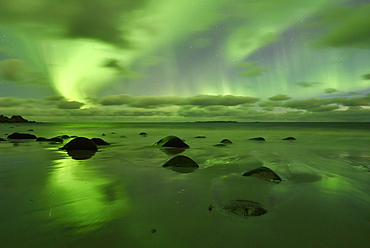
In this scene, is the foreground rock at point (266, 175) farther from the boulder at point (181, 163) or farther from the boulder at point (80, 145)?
the boulder at point (80, 145)

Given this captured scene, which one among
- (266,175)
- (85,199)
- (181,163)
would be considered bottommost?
(266,175)

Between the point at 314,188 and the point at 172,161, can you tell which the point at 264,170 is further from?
the point at 172,161

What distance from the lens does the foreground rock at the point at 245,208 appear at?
3523 millimetres

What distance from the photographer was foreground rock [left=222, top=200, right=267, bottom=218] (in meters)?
3.52

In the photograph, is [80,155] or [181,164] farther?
[80,155]

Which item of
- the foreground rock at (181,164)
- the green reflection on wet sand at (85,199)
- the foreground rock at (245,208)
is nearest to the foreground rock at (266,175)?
the foreground rock at (245,208)

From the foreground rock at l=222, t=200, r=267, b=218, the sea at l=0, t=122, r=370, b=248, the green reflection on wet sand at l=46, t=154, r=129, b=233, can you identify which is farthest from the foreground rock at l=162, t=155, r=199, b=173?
the foreground rock at l=222, t=200, r=267, b=218

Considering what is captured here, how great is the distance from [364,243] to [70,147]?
1390 cm

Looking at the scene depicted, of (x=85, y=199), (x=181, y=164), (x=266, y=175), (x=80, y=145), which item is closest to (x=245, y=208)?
(x=266, y=175)

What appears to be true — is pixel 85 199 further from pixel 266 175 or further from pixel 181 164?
pixel 266 175

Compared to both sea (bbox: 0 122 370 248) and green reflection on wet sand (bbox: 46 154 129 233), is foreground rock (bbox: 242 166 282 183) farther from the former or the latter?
green reflection on wet sand (bbox: 46 154 129 233)

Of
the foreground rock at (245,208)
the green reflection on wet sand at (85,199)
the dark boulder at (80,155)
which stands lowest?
the foreground rock at (245,208)

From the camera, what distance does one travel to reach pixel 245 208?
373cm

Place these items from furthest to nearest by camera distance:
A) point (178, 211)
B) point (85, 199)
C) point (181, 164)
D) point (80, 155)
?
point (80, 155)
point (181, 164)
point (85, 199)
point (178, 211)
